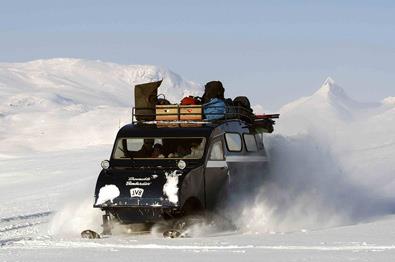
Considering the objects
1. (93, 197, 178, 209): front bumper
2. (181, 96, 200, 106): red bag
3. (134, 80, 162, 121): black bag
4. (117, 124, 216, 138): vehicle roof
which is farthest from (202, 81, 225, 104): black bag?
(93, 197, 178, 209): front bumper

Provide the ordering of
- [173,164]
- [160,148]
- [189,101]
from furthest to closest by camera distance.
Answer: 1. [189,101]
2. [160,148]
3. [173,164]

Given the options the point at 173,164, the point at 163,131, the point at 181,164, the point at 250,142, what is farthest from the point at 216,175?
the point at 250,142

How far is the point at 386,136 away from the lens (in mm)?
47625

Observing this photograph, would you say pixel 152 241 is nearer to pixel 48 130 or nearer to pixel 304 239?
pixel 304 239

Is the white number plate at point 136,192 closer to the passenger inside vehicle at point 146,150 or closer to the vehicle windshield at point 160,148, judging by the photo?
the vehicle windshield at point 160,148

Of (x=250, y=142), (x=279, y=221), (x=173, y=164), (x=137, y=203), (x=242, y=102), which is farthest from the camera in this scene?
(x=242, y=102)

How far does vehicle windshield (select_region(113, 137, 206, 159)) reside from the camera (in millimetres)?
14289

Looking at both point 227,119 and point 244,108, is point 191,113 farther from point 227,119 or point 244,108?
point 244,108

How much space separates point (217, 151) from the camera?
14.6m

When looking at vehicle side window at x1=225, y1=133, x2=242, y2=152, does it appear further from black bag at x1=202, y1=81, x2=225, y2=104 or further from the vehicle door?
black bag at x1=202, y1=81, x2=225, y2=104

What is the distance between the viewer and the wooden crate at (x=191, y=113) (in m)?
14.9

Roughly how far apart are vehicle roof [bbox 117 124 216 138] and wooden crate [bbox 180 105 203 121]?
9.1 inches

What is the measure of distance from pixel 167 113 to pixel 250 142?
2.03 metres

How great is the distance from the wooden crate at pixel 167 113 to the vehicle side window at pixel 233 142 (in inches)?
38.8
